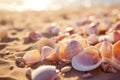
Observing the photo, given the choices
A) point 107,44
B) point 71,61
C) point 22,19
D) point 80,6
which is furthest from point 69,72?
point 80,6

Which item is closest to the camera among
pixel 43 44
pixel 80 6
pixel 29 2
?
pixel 43 44

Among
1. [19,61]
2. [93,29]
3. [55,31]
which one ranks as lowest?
[55,31]

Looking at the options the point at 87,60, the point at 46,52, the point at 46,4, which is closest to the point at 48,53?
the point at 46,52

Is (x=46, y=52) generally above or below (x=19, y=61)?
above

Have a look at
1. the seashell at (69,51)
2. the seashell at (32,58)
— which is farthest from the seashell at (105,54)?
the seashell at (32,58)

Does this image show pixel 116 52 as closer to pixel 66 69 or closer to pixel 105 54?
pixel 105 54

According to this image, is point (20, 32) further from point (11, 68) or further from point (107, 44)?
point (107, 44)
